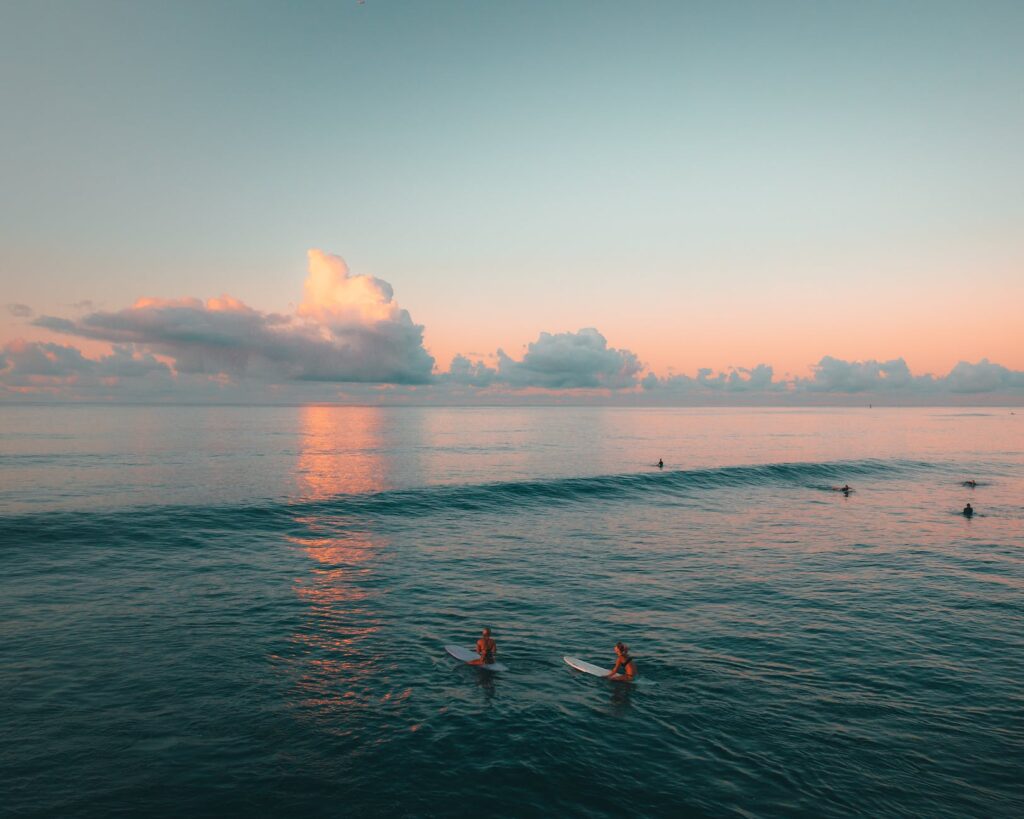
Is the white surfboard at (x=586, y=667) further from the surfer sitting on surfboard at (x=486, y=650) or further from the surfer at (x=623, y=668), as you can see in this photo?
the surfer sitting on surfboard at (x=486, y=650)

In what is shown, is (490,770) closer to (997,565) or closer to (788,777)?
(788,777)

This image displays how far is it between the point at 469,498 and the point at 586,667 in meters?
51.0

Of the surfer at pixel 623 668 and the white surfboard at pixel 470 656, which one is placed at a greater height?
the surfer at pixel 623 668

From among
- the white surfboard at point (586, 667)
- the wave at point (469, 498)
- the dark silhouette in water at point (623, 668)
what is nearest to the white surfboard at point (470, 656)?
the white surfboard at point (586, 667)

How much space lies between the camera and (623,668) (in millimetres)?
24531

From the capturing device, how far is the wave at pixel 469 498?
55.1 metres

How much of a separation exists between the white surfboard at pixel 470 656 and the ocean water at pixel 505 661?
44cm

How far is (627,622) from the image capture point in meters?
31.5

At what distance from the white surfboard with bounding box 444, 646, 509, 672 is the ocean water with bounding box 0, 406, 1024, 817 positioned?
0.44 meters

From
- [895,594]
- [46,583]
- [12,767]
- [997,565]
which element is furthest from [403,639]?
[997,565]

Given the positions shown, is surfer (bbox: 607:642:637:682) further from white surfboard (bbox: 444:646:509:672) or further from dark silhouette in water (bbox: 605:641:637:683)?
white surfboard (bbox: 444:646:509:672)

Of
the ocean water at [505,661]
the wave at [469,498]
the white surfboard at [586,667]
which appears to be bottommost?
the wave at [469,498]

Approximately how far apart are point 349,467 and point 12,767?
297 feet

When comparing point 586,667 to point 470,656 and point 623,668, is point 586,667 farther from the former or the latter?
point 470,656
